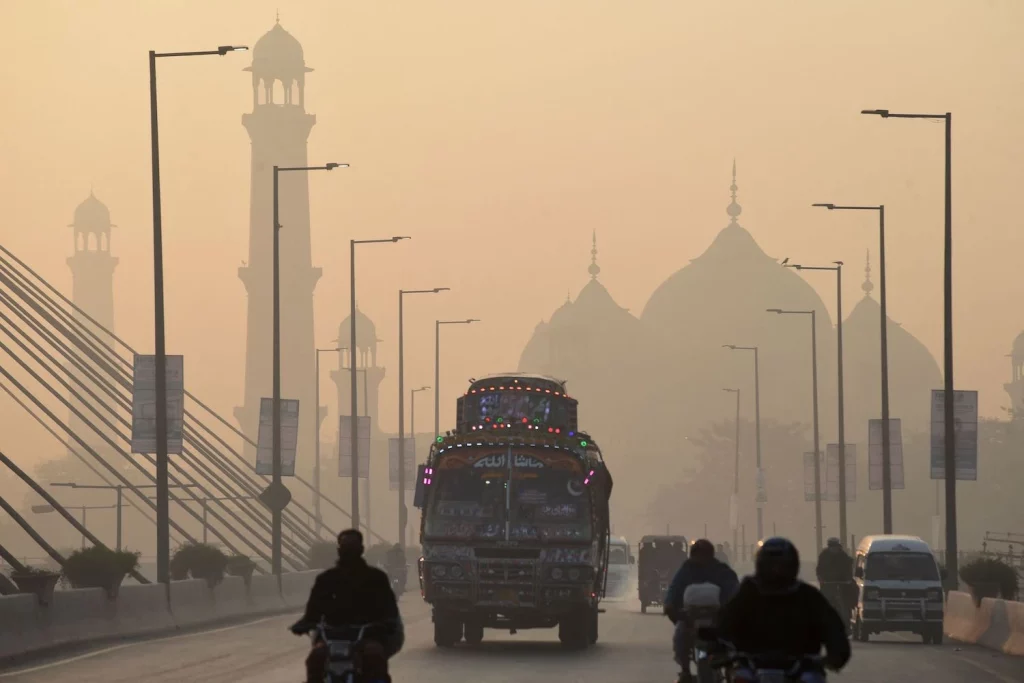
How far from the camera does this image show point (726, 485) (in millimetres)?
161000

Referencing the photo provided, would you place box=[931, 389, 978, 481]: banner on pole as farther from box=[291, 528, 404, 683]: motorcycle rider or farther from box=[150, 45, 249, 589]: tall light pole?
box=[291, 528, 404, 683]: motorcycle rider

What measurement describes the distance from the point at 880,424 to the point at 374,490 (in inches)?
5640

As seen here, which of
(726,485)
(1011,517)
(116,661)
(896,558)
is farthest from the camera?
(726,485)

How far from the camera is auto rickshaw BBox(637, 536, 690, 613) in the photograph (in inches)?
2179

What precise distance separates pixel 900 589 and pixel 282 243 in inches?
4790

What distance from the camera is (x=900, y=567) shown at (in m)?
36.7

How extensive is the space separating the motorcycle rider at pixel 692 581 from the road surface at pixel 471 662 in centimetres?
605

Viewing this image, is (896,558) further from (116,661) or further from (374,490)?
(374,490)

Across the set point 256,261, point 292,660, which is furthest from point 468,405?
point 256,261

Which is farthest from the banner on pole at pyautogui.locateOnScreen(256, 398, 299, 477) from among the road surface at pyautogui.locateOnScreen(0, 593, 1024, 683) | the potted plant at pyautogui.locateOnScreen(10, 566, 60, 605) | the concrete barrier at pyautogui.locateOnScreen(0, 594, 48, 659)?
the concrete barrier at pyautogui.locateOnScreen(0, 594, 48, 659)

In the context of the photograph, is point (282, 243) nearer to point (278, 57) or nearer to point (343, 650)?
point (278, 57)

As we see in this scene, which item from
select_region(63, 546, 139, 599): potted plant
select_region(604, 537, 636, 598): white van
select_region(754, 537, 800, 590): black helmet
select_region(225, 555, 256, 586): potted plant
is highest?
select_region(754, 537, 800, 590): black helmet

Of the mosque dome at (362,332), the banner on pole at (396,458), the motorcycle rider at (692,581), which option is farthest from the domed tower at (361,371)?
the motorcycle rider at (692,581)

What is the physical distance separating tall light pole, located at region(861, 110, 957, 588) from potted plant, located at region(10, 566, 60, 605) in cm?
1803
